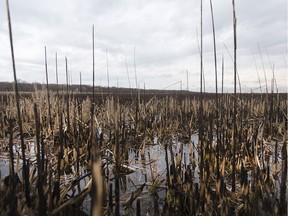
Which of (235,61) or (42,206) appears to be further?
(235,61)

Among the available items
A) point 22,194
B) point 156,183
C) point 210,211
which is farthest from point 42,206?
point 156,183

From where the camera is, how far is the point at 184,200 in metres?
2.49

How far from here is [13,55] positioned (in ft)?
6.17

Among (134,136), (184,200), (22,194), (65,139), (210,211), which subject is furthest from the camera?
(134,136)

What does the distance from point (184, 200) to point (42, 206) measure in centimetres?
136

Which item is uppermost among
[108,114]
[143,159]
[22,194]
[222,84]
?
[222,84]

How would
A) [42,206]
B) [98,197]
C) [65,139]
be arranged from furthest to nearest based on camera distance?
1. [65,139]
2. [42,206]
3. [98,197]

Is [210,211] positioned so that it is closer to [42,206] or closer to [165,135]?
[42,206]

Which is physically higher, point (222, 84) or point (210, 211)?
point (222, 84)

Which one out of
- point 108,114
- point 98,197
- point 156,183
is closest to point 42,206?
point 98,197

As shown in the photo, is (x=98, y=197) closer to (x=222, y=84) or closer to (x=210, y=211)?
(x=210, y=211)

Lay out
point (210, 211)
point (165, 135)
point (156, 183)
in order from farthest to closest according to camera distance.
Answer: point (165, 135)
point (156, 183)
point (210, 211)

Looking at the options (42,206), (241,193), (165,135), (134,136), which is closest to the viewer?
(42,206)

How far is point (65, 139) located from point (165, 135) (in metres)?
2.56
